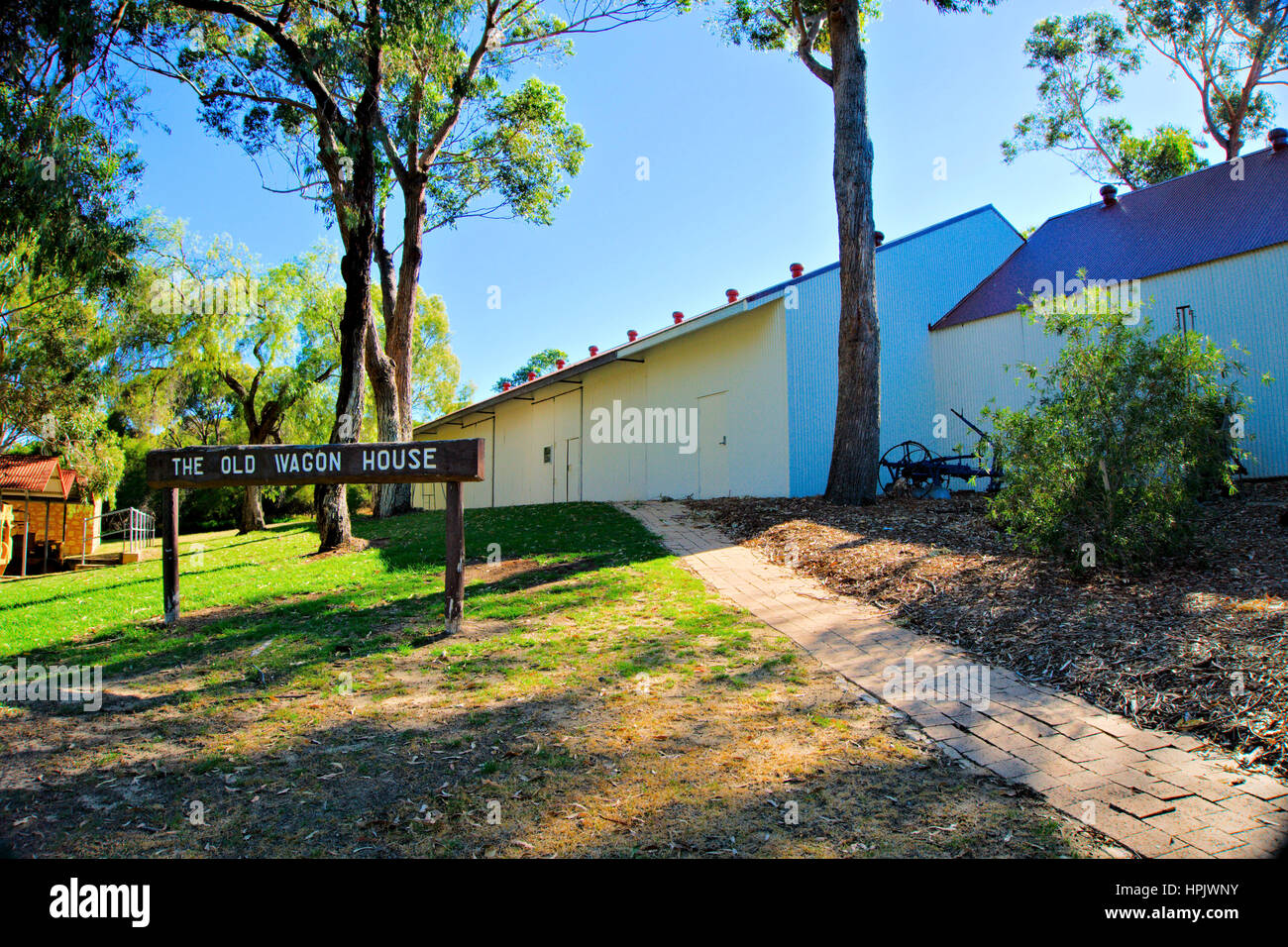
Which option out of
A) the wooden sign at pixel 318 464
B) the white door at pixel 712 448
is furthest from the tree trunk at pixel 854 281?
the wooden sign at pixel 318 464

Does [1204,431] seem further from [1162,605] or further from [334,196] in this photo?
[334,196]

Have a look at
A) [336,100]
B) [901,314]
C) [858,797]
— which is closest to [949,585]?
[858,797]

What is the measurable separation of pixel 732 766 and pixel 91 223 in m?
11.3

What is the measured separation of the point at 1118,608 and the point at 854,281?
7.78m

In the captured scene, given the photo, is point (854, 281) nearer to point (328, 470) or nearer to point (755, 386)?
point (755, 386)

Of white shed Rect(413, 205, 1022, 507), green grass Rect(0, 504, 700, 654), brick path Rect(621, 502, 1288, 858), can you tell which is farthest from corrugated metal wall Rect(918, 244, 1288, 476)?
brick path Rect(621, 502, 1288, 858)

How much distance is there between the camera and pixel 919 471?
572 inches

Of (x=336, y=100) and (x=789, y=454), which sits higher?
(x=336, y=100)

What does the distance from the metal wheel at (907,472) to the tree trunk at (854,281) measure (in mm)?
1510

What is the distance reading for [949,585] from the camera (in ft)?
22.4

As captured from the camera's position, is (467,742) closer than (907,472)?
Yes

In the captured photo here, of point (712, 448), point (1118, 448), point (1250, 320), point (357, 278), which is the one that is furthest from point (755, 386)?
point (1118, 448)

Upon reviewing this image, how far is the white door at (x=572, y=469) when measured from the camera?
2134 cm
